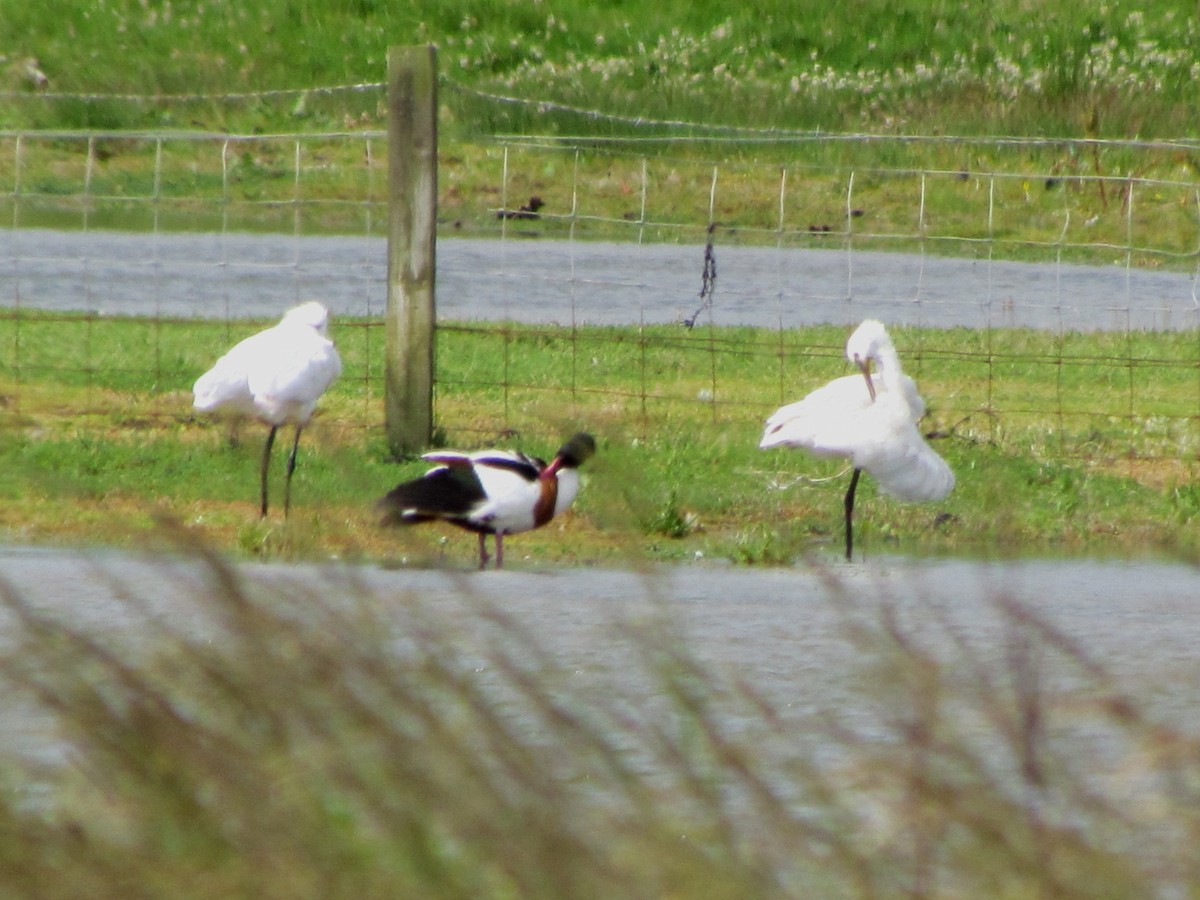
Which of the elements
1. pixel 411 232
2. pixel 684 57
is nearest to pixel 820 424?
pixel 411 232

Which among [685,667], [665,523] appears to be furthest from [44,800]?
[665,523]

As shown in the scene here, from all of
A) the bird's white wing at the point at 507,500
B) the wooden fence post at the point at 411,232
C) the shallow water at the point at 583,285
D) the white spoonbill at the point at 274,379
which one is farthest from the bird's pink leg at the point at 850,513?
the shallow water at the point at 583,285

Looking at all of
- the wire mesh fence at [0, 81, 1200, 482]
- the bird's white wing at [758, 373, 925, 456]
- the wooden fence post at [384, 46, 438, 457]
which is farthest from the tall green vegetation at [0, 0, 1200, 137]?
the bird's white wing at [758, 373, 925, 456]

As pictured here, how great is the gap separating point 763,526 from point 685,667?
18.7ft

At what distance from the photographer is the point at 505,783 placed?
2.86 meters

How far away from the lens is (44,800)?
3.10 metres

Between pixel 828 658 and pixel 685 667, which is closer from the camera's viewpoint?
pixel 685 667

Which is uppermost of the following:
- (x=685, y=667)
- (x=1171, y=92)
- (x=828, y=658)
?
(x=1171, y=92)

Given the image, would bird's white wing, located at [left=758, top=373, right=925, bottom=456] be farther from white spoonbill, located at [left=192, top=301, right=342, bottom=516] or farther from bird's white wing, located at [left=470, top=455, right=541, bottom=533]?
white spoonbill, located at [left=192, top=301, right=342, bottom=516]

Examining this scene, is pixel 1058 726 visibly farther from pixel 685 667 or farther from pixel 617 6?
pixel 617 6

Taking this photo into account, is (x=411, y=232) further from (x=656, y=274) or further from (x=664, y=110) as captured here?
(x=664, y=110)

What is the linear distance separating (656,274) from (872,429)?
9.18m

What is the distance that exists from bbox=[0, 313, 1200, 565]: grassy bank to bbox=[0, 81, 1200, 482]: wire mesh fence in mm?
47

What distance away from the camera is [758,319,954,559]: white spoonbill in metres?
8.59
